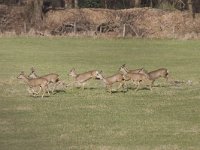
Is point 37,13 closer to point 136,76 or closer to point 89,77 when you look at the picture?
point 89,77

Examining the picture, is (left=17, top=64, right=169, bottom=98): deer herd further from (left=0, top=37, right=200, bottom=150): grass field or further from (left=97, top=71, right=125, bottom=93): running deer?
(left=0, top=37, right=200, bottom=150): grass field

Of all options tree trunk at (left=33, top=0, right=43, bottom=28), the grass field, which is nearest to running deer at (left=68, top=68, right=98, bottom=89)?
the grass field

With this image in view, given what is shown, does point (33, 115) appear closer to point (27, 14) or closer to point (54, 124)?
point (54, 124)

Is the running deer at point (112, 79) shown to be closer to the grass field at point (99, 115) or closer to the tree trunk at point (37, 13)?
the grass field at point (99, 115)

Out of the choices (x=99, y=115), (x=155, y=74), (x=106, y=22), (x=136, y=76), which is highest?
(x=136, y=76)

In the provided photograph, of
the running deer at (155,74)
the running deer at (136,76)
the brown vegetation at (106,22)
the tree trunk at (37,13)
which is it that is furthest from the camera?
the tree trunk at (37,13)

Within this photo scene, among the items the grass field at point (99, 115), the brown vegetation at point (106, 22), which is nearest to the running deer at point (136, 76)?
the grass field at point (99, 115)

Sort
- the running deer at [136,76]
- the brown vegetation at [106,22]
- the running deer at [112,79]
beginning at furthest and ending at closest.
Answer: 1. the brown vegetation at [106,22]
2. the running deer at [136,76]
3. the running deer at [112,79]

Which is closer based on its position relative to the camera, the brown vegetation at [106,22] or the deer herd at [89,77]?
the deer herd at [89,77]

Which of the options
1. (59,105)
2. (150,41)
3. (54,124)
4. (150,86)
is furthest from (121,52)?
(54,124)

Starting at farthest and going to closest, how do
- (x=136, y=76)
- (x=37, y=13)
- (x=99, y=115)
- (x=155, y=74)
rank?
(x=37, y=13)
(x=155, y=74)
(x=136, y=76)
(x=99, y=115)

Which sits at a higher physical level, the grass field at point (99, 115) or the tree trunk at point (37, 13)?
the tree trunk at point (37, 13)

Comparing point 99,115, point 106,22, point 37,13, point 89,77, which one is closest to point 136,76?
point 89,77

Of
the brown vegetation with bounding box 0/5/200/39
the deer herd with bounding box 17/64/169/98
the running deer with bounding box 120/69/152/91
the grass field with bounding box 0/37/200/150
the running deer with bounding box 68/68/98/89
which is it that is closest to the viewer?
the grass field with bounding box 0/37/200/150
